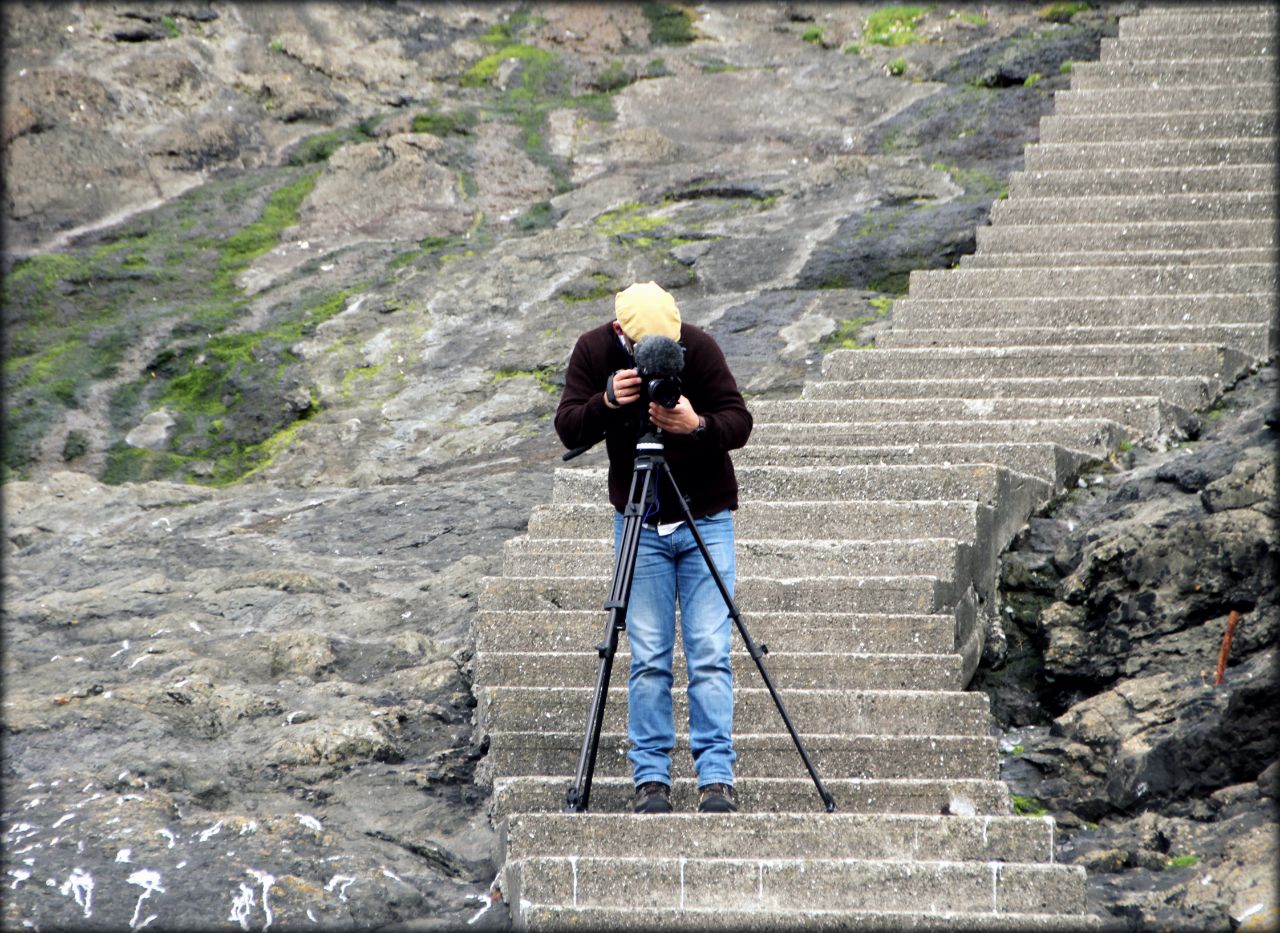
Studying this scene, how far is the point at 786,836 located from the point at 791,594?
5.45 ft

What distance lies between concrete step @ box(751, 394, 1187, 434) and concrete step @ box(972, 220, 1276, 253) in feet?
6.50

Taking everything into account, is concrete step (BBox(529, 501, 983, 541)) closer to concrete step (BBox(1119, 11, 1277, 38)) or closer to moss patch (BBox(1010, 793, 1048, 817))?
moss patch (BBox(1010, 793, 1048, 817))

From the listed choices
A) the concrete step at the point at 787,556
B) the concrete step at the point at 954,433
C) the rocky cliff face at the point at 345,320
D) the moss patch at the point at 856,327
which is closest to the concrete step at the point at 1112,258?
the moss patch at the point at 856,327

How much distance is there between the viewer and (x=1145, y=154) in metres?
10.1

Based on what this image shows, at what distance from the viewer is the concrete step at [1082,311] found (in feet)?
27.6

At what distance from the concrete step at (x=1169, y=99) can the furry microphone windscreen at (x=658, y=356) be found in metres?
7.29

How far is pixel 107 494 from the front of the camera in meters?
8.91

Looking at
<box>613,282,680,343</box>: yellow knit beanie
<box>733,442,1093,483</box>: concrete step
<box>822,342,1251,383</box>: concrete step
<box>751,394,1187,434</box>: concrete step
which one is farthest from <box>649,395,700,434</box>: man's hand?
<box>822,342,1251,383</box>: concrete step

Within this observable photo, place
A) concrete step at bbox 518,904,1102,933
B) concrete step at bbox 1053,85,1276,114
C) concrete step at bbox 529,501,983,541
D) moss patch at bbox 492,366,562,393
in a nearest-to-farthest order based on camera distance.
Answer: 1. concrete step at bbox 518,904,1102,933
2. concrete step at bbox 529,501,983,541
3. moss patch at bbox 492,366,562,393
4. concrete step at bbox 1053,85,1276,114

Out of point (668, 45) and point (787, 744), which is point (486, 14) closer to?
point (668, 45)

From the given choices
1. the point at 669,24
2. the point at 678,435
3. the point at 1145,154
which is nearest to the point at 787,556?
the point at 678,435

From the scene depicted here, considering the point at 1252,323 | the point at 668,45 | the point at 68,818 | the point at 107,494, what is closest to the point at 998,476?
the point at 1252,323

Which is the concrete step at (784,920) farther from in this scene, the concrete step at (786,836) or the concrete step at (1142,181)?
the concrete step at (1142,181)

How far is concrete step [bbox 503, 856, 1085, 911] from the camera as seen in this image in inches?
173
